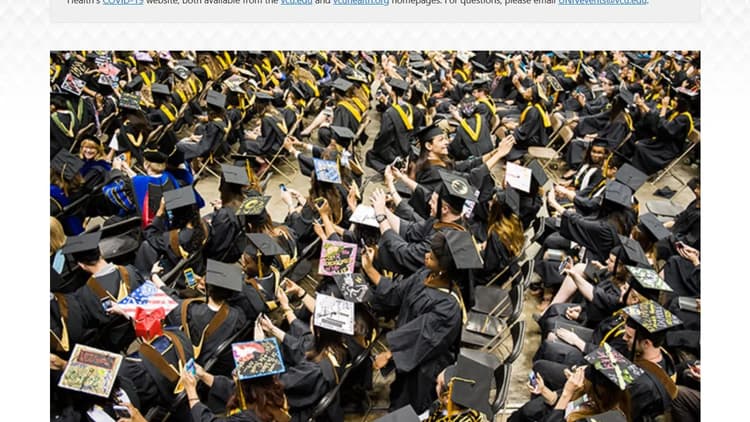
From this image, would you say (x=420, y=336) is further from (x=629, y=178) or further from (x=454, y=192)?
(x=629, y=178)

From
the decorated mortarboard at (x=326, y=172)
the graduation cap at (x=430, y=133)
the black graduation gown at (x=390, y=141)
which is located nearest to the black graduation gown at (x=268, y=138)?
the black graduation gown at (x=390, y=141)

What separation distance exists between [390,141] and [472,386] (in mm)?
5635

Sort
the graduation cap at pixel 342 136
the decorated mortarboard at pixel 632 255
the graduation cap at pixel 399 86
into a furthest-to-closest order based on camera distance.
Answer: the graduation cap at pixel 399 86
the graduation cap at pixel 342 136
the decorated mortarboard at pixel 632 255

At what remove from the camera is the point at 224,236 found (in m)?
4.96

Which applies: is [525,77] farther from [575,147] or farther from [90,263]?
[90,263]

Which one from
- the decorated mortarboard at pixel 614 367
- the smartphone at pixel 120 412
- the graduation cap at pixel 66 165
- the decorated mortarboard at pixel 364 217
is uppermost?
the graduation cap at pixel 66 165

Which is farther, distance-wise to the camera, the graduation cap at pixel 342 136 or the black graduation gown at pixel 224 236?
the graduation cap at pixel 342 136

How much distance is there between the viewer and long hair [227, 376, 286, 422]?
2.99 m

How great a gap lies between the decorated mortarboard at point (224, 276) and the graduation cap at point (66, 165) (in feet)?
9.00

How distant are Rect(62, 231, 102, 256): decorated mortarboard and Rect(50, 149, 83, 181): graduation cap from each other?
6.59 feet

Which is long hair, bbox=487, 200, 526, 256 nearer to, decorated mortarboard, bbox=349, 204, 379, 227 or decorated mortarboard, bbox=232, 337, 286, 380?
decorated mortarboard, bbox=349, 204, 379, 227

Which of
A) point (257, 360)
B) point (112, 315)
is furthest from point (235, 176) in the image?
point (257, 360)

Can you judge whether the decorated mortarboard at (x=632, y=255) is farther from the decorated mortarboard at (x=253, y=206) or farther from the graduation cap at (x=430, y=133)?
the decorated mortarboard at (x=253, y=206)

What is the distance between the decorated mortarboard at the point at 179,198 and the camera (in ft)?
15.5
